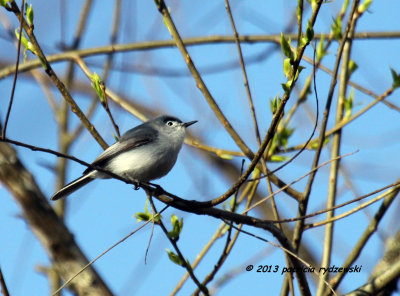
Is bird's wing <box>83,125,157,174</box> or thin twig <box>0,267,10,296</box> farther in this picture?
bird's wing <box>83,125,157,174</box>

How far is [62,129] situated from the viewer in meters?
5.25

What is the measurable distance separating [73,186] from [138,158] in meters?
0.50

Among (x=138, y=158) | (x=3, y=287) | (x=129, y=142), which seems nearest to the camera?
(x=3, y=287)

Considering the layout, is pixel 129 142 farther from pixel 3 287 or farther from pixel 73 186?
pixel 3 287

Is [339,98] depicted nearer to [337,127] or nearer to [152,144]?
[337,127]

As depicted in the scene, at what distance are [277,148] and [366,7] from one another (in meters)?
0.98

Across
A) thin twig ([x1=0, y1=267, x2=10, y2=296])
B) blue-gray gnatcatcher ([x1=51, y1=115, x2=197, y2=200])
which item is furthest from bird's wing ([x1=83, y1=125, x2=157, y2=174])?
thin twig ([x1=0, y1=267, x2=10, y2=296])

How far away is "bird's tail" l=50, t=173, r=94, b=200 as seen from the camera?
3869 mm

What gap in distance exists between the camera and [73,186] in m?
3.94

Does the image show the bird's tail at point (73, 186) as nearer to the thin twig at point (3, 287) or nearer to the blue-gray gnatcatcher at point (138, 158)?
the blue-gray gnatcatcher at point (138, 158)

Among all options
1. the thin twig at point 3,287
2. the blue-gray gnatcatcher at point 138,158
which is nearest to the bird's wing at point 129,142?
the blue-gray gnatcatcher at point 138,158

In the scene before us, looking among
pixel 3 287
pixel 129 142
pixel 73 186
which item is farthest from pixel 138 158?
pixel 3 287

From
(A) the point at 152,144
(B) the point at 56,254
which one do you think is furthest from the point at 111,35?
(B) the point at 56,254

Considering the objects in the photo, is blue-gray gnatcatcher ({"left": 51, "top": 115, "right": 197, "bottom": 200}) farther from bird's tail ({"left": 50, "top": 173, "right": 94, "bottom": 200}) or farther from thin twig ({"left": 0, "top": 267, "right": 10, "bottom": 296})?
thin twig ({"left": 0, "top": 267, "right": 10, "bottom": 296})
